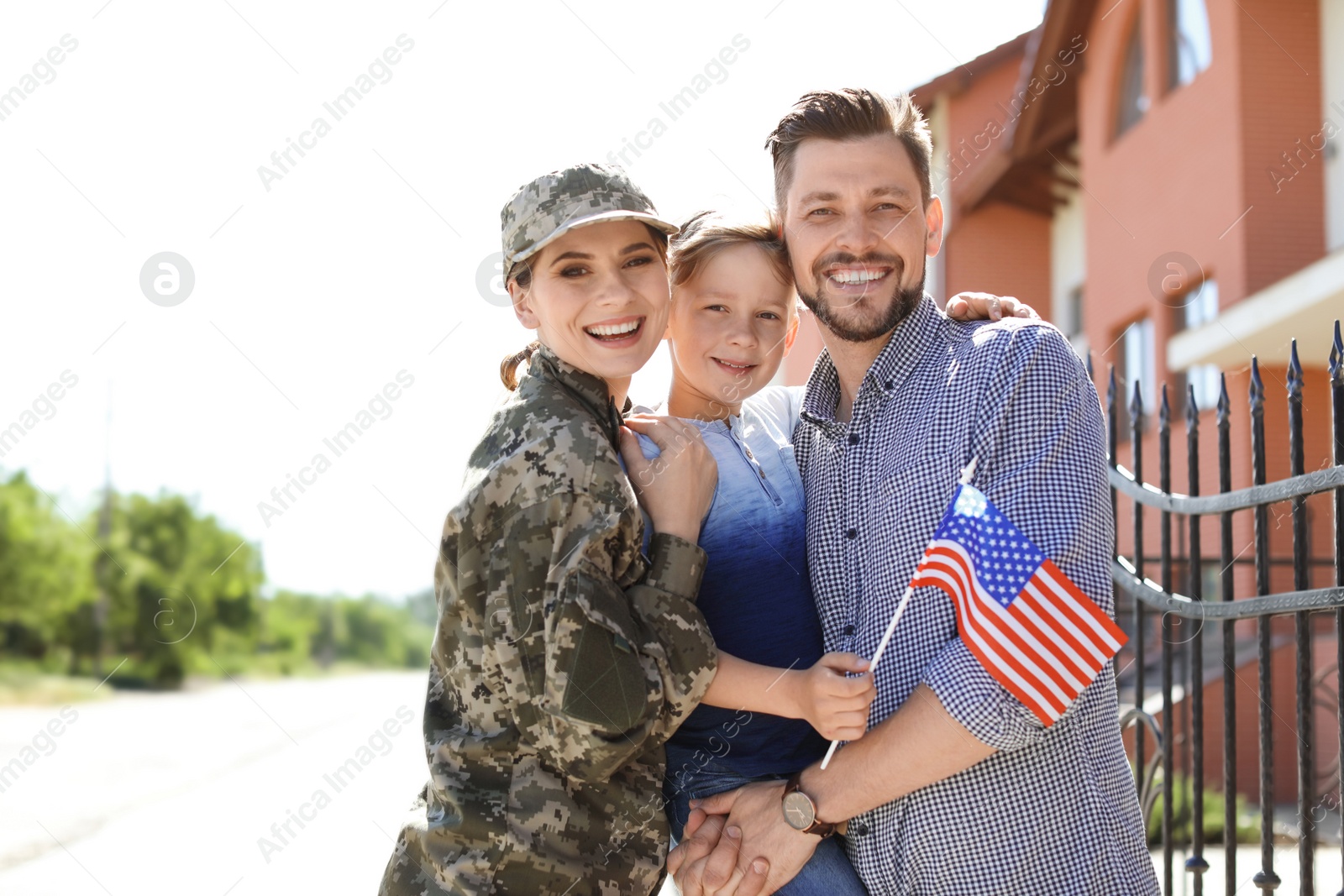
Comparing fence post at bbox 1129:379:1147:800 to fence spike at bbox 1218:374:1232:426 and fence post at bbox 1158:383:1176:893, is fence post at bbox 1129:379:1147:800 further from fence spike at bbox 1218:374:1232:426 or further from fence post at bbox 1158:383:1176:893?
fence spike at bbox 1218:374:1232:426

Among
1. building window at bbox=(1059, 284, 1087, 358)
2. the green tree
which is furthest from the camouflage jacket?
the green tree

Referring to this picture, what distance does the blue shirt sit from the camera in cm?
295

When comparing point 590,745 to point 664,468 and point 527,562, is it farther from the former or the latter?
point 664,468

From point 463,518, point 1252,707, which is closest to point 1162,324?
point 1252,707

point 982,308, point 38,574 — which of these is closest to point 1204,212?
point 982,308

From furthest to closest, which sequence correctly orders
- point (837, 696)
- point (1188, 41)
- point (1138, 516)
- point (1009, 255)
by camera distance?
point (1009, 255)
point (1188, 41)
point (1138, 516)
point (837, 696)

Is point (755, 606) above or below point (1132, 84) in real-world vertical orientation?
below

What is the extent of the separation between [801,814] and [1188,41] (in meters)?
14.0

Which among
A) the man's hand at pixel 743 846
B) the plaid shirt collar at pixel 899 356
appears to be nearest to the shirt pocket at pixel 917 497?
the plaid shirt collar at pixel 899 356

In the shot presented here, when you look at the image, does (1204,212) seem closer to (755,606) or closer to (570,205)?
(755,606)

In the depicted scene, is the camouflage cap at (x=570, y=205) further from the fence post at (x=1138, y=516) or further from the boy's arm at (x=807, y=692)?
the fence post at (x=1138, y=516)

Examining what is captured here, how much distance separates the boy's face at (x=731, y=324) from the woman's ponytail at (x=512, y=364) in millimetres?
495

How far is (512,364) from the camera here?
3.17 meters

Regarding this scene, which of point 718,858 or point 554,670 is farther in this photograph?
point 718,858
